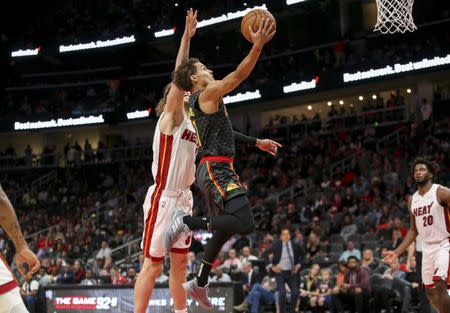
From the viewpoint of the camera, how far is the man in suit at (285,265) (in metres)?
14.4

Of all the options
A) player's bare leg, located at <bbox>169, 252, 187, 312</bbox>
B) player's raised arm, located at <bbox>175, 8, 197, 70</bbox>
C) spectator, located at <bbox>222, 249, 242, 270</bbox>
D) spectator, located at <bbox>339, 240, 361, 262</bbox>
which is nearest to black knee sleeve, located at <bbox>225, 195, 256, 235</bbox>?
player's bare leg, located at <bbox>169, 252, 187, 312</bbox>

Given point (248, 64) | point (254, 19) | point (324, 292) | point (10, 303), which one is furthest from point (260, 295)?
point (10, 303)

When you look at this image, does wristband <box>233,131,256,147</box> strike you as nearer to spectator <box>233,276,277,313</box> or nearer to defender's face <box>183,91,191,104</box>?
defender's face <box>183,91,191,104</box>

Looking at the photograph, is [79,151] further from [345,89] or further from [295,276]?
[295,276]

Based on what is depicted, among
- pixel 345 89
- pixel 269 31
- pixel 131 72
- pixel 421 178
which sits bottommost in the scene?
pixel 421 178

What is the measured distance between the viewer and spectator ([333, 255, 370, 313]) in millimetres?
14219

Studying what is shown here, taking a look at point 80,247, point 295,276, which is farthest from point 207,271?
point 80,247

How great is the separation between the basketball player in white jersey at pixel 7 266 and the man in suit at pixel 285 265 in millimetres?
10008

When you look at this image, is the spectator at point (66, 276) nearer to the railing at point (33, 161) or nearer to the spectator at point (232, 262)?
the spectator at point (232, 262)

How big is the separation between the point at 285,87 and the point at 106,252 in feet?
33.3

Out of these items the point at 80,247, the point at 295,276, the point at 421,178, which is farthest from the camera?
the point at 80,247

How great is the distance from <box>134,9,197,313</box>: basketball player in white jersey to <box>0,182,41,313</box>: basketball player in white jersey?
6.96ft

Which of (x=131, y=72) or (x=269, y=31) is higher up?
(x=131, y=72)

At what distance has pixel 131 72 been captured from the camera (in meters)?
36.6
